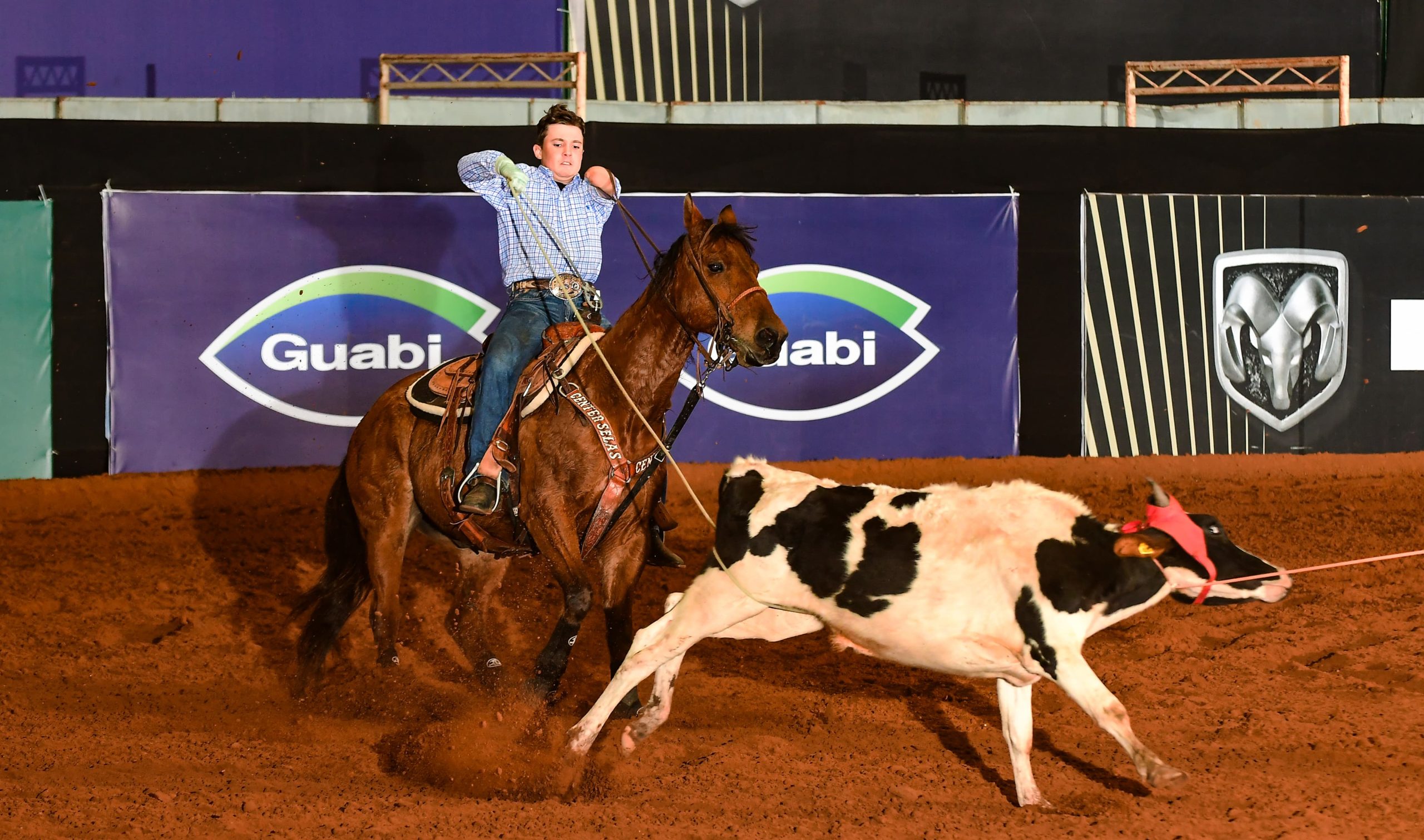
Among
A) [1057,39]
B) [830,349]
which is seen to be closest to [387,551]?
[830,349]

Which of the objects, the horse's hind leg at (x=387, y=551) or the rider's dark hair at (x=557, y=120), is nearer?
the rider's dark hair at (x=557, y=120)

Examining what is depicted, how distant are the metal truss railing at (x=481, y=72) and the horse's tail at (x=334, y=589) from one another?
20.6 ft

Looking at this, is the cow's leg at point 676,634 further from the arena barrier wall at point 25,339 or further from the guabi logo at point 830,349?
the arena barrier wall at point 25,339

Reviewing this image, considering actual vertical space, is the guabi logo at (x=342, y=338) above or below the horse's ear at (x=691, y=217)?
below

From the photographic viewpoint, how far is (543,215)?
578 cm

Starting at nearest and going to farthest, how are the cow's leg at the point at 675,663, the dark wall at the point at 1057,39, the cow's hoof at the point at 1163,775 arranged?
the cow's hoof at the point at 1163,775 < the cow's leg at the point at 675,663 < the dark wall at the point at 1057,39

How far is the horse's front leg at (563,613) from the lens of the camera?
200 inches

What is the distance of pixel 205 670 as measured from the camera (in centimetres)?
659

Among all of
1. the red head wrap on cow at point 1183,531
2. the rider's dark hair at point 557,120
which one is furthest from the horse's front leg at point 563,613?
the red head wrap on cow at point 1183,531

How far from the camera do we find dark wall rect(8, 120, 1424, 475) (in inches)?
402

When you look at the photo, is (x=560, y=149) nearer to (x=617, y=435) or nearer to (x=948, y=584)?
(x=617, y=435)

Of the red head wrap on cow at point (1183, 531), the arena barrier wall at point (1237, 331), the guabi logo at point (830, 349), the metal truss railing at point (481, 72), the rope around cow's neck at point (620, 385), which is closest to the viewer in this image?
the red head wrap on cow at point (1183, 531)

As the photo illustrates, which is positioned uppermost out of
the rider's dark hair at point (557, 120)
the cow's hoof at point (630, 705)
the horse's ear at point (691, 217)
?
the rider's dark hair at point (557, 120)

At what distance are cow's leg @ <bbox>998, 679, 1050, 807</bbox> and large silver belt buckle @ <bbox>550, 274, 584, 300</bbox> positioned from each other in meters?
2.62
